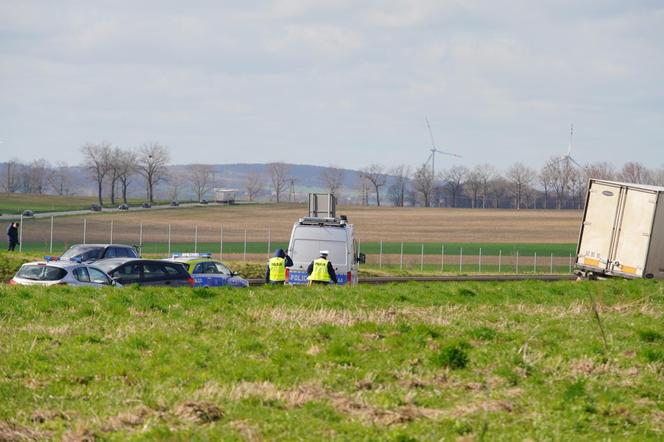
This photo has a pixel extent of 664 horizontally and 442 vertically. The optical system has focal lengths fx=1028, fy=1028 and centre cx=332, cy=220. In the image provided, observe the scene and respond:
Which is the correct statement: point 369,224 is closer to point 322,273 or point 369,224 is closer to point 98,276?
point 322,273

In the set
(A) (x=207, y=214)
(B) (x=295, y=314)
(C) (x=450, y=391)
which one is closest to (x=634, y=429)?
(C) (x=450, y=391)

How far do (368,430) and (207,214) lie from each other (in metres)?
125

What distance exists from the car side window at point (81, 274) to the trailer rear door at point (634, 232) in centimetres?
1591

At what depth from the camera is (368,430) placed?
33.4ft

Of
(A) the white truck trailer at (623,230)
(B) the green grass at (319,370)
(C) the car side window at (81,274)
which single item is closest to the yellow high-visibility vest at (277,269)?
(C) the car side window at (81,274)

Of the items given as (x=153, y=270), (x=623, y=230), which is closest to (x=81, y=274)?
(x=153, y=270)

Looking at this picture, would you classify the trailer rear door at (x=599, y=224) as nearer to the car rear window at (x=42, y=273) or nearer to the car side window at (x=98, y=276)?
the car side window at (x=98, y=276)

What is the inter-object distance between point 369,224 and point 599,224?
93.5 m

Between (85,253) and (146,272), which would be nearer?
(146,272)

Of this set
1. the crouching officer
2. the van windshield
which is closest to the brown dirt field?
the van windshield

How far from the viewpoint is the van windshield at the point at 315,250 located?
29719 millimetres

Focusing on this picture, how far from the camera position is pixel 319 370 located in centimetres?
1279

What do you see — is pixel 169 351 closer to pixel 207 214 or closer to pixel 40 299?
pixel 40 299

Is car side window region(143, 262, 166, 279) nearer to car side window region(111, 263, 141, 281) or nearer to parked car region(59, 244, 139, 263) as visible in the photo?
car side window region(111, 263, 141, 281)
